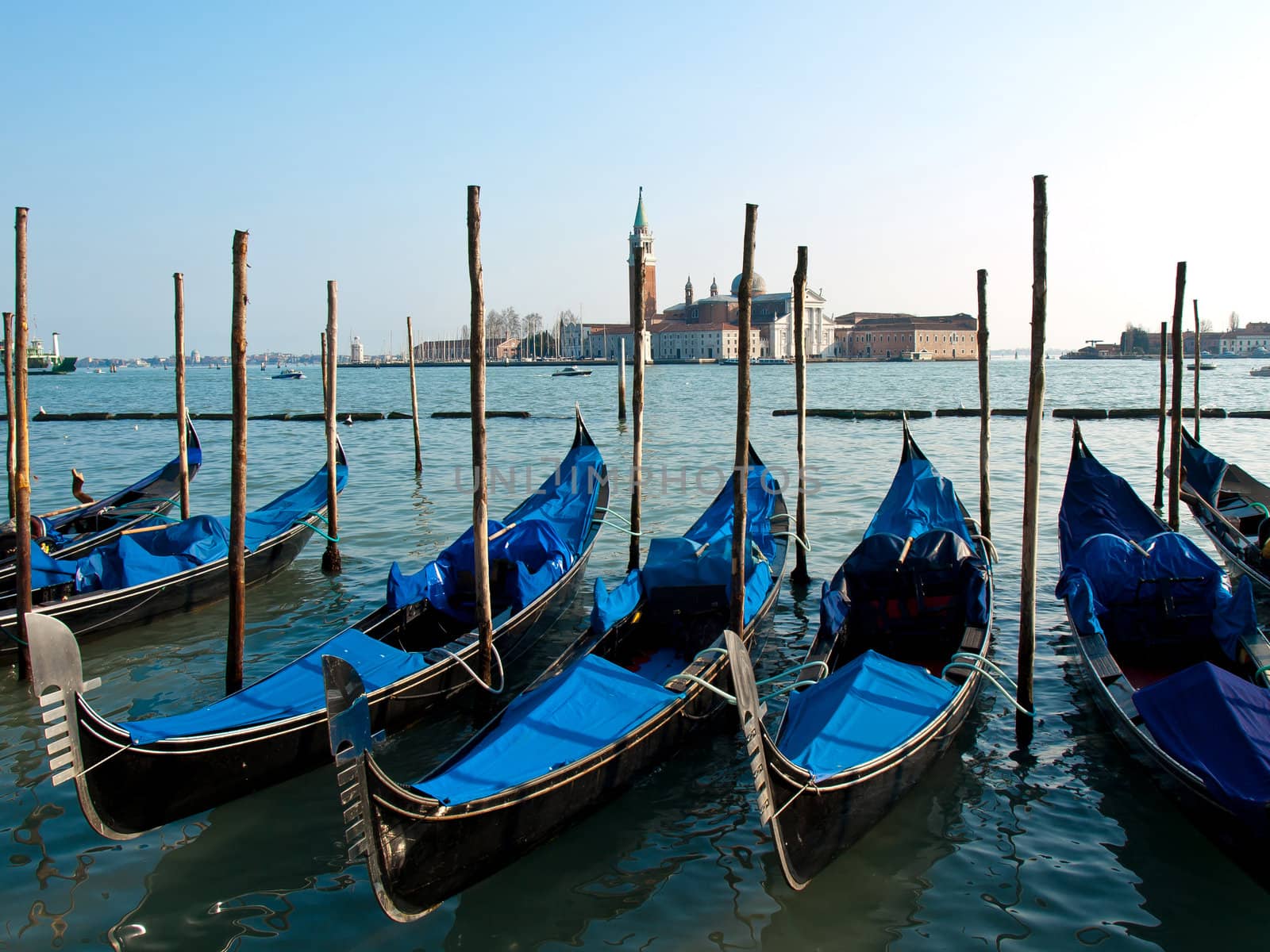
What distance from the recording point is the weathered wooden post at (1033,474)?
12.5 feet

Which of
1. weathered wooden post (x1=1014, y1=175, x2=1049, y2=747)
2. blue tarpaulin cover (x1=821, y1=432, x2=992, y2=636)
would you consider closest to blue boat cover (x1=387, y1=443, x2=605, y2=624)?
blue tarpaulin cover (x1=821, y1=432, x2=992, y2=636)

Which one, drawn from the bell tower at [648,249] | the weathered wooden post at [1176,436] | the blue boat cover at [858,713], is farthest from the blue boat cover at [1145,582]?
the bell tower at [648,249]

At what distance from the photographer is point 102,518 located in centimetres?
758

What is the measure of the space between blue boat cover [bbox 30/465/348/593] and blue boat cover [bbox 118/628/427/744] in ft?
5.90

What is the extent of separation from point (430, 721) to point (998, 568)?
4.62m

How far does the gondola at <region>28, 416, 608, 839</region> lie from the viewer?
2922 millimetres

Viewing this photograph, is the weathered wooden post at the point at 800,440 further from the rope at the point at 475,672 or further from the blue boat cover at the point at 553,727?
the blue boat cover at the point at 553,727

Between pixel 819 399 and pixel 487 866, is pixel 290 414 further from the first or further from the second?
pixel 487 866

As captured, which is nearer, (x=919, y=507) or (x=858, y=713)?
(x=858, y=713)

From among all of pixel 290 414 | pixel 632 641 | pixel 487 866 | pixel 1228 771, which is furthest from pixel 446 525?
pixel 290 414

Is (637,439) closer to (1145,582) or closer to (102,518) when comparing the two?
(1145,582)

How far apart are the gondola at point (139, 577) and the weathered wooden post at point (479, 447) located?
7.50 ft

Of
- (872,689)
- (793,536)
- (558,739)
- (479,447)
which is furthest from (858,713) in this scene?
(793,536)

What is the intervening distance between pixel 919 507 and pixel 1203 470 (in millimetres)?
3124
